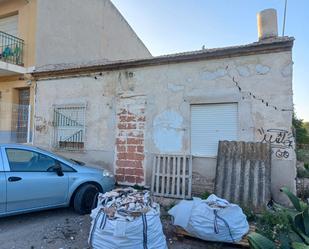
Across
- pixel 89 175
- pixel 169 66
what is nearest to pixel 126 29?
pixel 169 66

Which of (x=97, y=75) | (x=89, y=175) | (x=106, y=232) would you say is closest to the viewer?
(x=106, y=232)

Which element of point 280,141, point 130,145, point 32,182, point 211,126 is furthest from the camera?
point 130,145

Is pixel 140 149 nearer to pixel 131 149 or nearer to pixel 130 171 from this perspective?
pixel 131 149

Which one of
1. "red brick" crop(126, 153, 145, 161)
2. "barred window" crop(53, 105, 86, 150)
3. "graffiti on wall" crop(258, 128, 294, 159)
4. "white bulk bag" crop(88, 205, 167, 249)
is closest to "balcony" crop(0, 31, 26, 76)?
"barred window" crop(53, 105, 86, 150)

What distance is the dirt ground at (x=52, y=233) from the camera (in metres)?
4.18

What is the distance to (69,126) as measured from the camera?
8.70 m

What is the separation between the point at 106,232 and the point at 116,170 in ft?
13.6

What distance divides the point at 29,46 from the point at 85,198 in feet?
23.3

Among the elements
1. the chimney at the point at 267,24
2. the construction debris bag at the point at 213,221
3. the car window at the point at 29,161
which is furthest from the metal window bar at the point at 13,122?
the chimney at the point at 267,24

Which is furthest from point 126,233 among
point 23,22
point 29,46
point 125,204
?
point 23,22

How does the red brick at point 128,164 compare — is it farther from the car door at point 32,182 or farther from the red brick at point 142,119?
the car door at point 32,182

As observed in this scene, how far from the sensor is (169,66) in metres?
7.20

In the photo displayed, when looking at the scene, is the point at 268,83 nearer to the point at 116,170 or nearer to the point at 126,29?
the point at 116,170

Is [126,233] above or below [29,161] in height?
below
